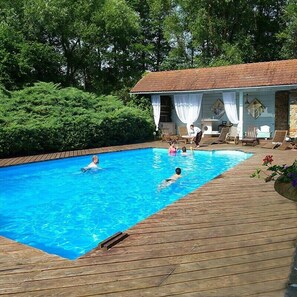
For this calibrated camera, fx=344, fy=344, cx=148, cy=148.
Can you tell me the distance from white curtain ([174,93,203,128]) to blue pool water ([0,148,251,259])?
3.97 metres

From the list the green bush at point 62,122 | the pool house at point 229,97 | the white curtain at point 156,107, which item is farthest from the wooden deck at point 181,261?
the white curtain at point 156,107

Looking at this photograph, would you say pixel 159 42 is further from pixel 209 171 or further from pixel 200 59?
pixel 209 171

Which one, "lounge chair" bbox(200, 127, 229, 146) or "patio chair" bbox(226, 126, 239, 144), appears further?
"patio chair" bbox(226, 126, 239, 144)

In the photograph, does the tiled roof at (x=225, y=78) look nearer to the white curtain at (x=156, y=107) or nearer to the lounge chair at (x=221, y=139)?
the white curtain at (x=156, y=107)

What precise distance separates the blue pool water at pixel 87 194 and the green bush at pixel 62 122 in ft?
4.94

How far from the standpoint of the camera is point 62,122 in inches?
578

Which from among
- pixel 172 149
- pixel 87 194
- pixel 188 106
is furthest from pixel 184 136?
pixel 87 194

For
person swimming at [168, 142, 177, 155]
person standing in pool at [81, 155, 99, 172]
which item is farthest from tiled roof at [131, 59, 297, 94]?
person standing in pool at [81, 155, 99, 172]

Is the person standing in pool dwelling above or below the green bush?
below

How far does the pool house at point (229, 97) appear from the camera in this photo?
16.8 meters

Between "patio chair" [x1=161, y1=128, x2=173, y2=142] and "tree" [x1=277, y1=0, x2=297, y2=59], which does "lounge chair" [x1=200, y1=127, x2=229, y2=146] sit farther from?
"tree" [x1=277, y1=0, x2=297, y2=59]

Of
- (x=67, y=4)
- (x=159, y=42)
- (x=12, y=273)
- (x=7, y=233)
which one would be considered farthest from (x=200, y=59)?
(x=12, y=273)

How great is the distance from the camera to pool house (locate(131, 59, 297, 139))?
16.8 m

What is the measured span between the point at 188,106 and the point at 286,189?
12.4m
